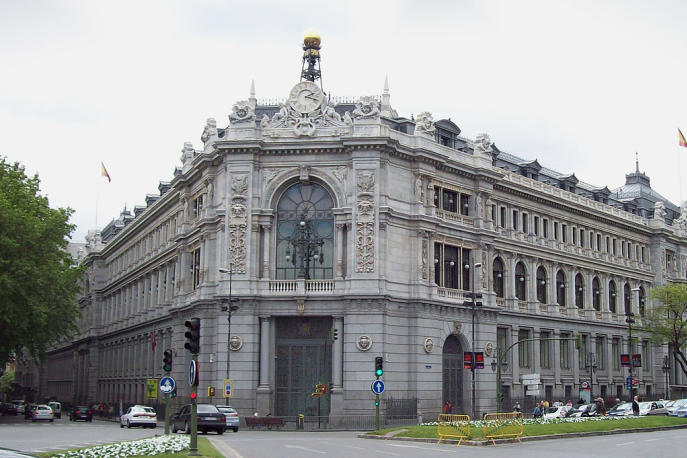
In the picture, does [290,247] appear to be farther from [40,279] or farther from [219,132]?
[40,279]

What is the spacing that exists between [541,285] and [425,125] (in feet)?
70.7

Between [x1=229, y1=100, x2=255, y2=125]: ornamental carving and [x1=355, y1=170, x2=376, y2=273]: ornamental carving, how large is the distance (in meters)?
8.43

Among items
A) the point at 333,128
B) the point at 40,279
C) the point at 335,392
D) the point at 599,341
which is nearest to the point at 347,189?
the point at 333,128

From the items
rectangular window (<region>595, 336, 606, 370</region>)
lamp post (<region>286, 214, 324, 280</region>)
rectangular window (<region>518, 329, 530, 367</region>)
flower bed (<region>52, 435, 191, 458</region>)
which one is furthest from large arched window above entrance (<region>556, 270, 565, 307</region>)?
flower bed (<region>52, 435, 191, 458</region>)

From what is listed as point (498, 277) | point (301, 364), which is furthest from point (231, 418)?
point (498, 277)

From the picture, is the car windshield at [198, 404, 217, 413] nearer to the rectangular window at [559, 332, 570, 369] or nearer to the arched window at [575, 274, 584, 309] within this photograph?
the rectangular window at [559, 332, 570, 369]

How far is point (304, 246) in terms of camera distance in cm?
6034

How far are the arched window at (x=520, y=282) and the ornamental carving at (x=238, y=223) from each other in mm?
25920

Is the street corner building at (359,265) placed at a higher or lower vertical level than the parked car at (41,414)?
higher

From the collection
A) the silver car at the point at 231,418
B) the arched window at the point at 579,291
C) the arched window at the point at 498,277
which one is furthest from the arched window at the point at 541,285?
the silver car at the point at 231,418

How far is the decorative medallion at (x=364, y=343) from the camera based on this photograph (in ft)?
189

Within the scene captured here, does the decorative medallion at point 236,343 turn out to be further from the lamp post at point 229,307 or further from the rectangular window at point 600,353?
the rectangular window at point 600,353

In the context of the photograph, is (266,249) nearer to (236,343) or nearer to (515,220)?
(236,343)

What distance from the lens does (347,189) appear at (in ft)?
197
